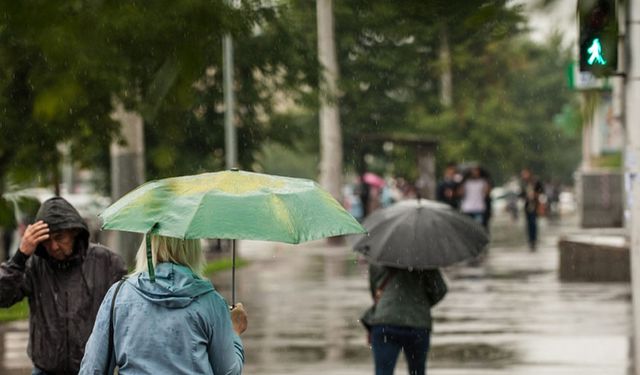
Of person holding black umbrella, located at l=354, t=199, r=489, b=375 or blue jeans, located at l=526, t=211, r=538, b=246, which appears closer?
person holding black umbrella, located at l=354, t=199, r=489, b=375

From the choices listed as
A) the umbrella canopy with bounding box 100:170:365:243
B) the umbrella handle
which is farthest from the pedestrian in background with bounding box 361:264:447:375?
the umbrella handle

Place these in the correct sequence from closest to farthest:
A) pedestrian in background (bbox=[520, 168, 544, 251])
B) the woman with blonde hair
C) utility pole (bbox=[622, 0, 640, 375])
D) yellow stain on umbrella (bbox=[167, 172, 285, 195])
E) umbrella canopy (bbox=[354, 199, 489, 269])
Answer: the woman with blonde hair
yellow stain on umbrella (bbox=[167, 172, 285, 195])
umbrella canopy (bbox=[354, 199, 489, 269])
utility pole (bbox=[622, 0, 640, 375])
pedestrian in background (bbox=[520, 168, 544, 251])

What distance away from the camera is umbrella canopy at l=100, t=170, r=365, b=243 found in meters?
4.48

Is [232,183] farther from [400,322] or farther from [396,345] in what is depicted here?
[396,345]

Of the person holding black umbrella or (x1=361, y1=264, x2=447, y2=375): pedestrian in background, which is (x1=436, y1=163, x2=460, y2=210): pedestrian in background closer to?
the person holding black umbrella

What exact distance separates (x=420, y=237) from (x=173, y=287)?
13.6ft

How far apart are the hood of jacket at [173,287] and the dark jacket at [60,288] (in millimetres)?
1915

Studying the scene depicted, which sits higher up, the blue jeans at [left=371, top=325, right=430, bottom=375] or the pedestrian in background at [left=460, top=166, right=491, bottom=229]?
Answer: the pedestrian in background at [left=460, top=166, right=491, bottom=229]

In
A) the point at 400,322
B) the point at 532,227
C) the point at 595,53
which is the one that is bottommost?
the point at 532,227

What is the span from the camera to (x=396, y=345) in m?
8.34

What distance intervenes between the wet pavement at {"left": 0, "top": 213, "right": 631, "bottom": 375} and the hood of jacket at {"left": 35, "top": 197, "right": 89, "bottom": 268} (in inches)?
195

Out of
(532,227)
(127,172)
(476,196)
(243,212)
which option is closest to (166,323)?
(243,212)

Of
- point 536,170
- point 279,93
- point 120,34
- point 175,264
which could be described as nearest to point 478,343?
point 175,264

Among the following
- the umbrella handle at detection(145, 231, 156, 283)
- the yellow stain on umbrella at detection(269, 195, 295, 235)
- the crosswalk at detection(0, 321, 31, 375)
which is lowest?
the crosswalk at detection(0, 321, 31, 375)
